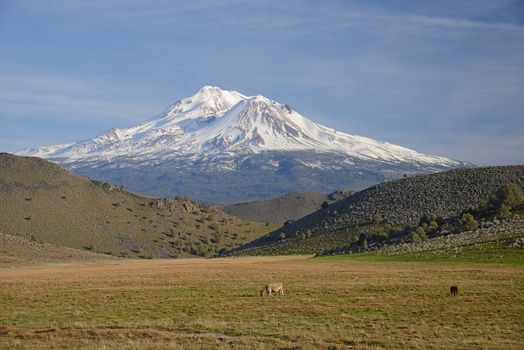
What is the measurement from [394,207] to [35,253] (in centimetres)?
5276

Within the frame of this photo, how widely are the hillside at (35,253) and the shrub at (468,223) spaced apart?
50.8 m

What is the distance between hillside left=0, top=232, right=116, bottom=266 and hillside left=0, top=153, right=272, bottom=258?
13689 mm

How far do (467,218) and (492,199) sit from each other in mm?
7638

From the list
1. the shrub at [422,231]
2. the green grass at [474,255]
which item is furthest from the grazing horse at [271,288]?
the shrub at [422,231]

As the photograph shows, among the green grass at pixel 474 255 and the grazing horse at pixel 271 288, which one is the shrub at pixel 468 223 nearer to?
the green grass at pixel 474 255

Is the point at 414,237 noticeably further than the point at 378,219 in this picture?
No

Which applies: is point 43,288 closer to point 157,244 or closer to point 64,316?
point 64,316

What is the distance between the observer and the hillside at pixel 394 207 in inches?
3762

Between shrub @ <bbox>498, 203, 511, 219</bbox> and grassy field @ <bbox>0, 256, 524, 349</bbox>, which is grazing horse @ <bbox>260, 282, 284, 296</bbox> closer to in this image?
grassy field @ <bbox>0, 256, 524, 349</bbox>

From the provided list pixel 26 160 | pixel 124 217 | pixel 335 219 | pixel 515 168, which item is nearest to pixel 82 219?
pixel 124 217

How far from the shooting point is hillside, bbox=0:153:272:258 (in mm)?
125062

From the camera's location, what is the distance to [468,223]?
75.2 meters

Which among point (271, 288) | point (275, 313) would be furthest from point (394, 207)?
point (275, 313)

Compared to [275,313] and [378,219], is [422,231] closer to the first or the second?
[378,219]
